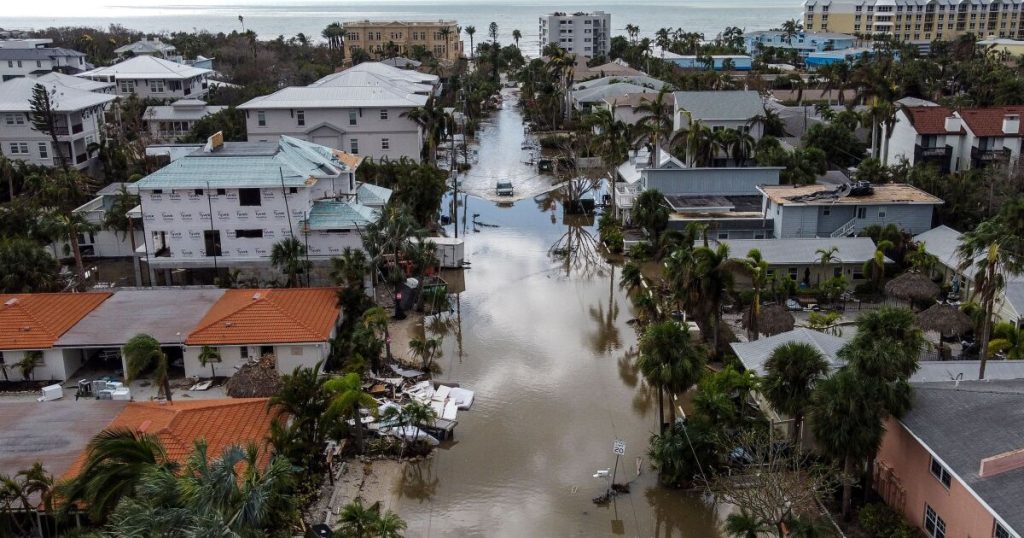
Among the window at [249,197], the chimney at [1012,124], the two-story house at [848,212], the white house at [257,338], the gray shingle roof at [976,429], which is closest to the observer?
the gray shingle roof at [976,429]

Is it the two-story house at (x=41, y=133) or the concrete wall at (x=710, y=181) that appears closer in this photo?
the concrete wall at (x=710, y=181)

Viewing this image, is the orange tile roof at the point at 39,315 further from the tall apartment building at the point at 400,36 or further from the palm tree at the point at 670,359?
the tall apartment building at the point at 400,36

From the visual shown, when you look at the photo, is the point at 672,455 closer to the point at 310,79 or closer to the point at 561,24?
the point at 310,79

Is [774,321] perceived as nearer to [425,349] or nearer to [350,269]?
[425,349]

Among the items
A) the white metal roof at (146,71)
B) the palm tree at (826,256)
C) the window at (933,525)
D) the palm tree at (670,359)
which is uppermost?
the white metal roof at (146,71)

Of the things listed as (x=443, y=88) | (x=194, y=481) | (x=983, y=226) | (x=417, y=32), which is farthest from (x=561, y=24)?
(x=194, y=481)

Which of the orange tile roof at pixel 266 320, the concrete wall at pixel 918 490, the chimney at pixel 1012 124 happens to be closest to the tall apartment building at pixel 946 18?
the chimney at pixel 1012 124

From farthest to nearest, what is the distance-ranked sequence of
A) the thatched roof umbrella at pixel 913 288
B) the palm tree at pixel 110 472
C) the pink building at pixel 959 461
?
the thatched roof umbrella at pixel 913 288, the pink building at pixel 959 461, the palm tree at pixel 110 472

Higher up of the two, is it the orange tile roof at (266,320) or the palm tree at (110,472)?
the palm tree at (110,472)
